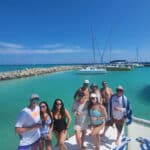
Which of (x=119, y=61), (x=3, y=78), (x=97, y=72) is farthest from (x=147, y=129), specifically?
(x=119, y=61)

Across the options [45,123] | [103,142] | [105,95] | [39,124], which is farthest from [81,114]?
[105,95]

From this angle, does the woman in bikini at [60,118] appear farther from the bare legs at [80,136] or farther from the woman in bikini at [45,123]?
the bare legs at [80,136]

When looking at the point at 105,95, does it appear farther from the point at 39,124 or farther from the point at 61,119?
the point at 39,124

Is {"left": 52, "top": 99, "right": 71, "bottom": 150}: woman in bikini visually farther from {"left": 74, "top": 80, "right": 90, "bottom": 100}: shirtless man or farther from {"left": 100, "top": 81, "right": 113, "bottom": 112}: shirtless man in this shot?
{"left": 100, "top": 81, "right": 113, "bottom": 112}: shirtless man

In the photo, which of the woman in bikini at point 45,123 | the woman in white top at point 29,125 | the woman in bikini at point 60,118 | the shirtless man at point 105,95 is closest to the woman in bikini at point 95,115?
the woman in bikini at point 60,118

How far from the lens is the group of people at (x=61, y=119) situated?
4125 millimetres

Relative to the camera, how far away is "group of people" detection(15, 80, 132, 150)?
4125mm

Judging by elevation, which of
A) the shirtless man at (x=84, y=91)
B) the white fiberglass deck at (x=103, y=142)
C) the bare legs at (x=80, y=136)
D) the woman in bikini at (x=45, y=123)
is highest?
the shirtless man at (x=84, y=91)

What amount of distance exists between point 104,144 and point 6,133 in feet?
15.6

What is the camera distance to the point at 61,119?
4805mm

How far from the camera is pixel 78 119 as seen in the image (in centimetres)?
518

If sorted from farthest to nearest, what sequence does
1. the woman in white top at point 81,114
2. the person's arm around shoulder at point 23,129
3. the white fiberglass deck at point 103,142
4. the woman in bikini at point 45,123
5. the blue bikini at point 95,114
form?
1. the white fiberglass deck at point 103,142
2. the woman in white top at point 81,114
3. the blue bikini at point 95,114
4. the woman in bikini at point 45,123
5. the person's arm around shoulder at point 23,129

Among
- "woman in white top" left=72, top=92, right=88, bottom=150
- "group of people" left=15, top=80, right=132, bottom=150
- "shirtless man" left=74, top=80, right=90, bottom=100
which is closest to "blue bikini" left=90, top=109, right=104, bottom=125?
"group of people" left=15, top=80, right=132, bottom=150

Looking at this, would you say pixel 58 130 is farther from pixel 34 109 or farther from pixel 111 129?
pixel 111 129
